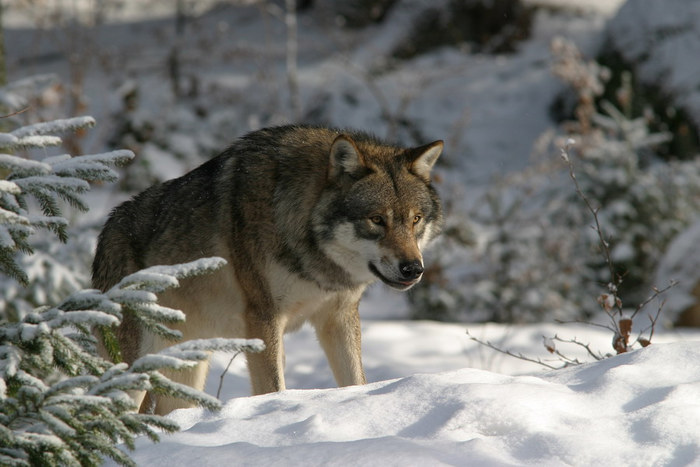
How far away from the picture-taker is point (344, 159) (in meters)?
4.05

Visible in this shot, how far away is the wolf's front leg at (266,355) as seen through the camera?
4.06 metres

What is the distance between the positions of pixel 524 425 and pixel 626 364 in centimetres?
66

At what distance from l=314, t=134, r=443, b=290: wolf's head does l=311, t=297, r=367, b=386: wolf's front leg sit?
0.28 metres

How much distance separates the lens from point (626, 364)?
2.95m

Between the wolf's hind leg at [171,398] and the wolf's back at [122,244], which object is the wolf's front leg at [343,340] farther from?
the wolf's back at [122,244]

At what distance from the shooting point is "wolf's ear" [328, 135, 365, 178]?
400cm

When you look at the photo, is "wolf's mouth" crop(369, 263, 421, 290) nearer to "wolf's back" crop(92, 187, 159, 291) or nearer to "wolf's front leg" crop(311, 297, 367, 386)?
"wolf's front leg" crop(311, 297, 367, 386)

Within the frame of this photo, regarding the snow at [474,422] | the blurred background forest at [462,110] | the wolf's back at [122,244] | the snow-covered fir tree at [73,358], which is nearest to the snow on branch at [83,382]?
the snow-covered fir tree at [73,358]

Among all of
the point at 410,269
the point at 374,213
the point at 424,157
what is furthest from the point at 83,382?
the point at 424,157

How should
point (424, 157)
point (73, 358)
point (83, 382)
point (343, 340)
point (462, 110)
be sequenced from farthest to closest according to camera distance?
point (462, 110), point (343, 340), point (424, 157), point (73, 358), point (83, 382)

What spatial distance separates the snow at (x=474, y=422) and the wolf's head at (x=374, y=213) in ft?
3.20

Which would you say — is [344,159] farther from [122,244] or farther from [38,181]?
[38,181]

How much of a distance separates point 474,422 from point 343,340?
187 centimetres

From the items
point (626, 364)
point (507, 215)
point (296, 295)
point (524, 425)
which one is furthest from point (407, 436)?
point (507, 215)
